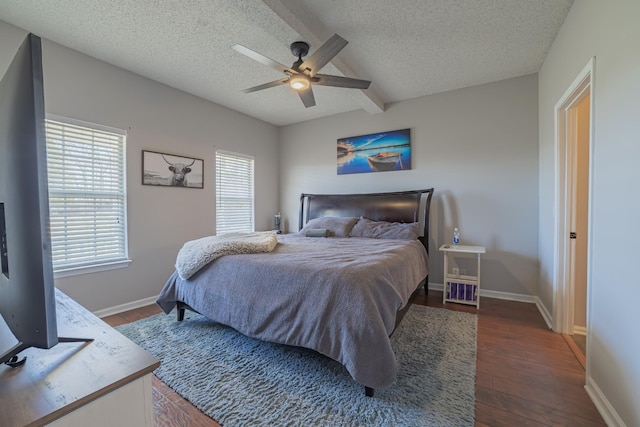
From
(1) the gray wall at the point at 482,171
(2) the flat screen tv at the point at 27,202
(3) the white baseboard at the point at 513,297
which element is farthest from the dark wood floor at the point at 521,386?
(2) the flat screen tv at the point at 27,202

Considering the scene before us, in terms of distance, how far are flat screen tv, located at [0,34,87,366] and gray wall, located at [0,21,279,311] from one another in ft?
8.40

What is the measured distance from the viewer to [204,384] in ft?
5.90

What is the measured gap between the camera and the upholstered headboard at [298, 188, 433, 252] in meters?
3.73

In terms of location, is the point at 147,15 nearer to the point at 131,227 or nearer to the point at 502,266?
the point at 131,227

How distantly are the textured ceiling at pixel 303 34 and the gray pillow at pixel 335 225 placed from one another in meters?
1.74

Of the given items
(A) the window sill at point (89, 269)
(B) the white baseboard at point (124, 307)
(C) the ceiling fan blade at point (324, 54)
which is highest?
(C) the ceiling fan blade at point (324, 54)

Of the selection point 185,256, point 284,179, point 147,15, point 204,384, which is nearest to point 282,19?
point 147,15

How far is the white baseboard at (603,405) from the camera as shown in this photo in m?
1.42

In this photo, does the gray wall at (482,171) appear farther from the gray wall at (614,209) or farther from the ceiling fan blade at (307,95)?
the ceiling fan blade at (307,95)

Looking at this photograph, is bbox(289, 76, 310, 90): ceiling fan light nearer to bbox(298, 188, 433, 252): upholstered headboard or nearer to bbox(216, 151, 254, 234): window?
bbox(298, 188, 433, 252): upholstered headboard

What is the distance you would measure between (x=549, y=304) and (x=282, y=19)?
143 inches

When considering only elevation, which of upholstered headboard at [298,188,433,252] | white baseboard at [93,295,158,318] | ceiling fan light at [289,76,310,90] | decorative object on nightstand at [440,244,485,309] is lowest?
white baseboard at [93,295,158,318]

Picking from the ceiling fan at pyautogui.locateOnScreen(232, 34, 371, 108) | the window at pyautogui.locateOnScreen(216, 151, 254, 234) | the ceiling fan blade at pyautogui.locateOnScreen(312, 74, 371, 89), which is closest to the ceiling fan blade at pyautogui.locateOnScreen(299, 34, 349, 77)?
the ceiling fan at pyautogui.locateOnScreen(232, 34, 371, 108)

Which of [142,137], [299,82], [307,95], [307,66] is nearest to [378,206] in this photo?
[307,95]
